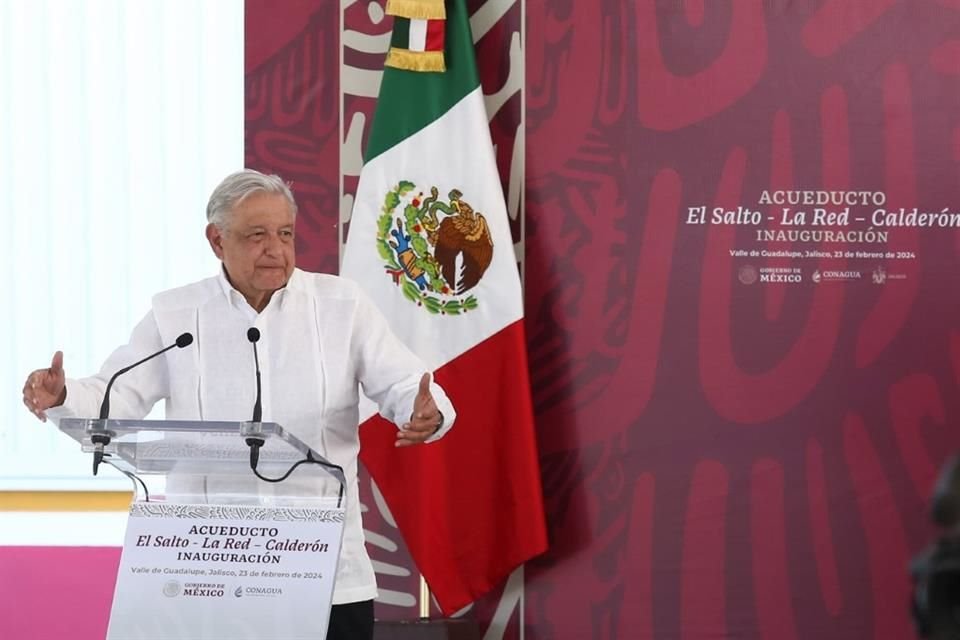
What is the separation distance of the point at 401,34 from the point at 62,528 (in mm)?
1852

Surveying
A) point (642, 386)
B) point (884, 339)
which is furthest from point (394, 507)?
point (884, 339)

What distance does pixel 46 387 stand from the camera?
8.28 ft

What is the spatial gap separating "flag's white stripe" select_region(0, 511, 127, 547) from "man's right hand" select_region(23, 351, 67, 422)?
176 cm

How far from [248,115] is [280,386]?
1.63 m

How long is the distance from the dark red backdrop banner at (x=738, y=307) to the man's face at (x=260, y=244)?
135 cm

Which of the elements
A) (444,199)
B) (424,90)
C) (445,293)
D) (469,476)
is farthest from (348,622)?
(424,90)

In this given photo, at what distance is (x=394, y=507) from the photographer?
156 inches

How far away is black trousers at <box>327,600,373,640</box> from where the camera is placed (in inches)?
105

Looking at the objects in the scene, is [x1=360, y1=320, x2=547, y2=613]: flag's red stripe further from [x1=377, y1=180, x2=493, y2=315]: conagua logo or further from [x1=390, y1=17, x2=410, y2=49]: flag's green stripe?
[x1=390, y1=17, x2=410, y2=49]: flag's green stripe

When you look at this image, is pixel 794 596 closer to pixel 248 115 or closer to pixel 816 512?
pixel 816 512

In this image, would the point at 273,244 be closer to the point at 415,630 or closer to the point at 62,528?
the point at 415,630

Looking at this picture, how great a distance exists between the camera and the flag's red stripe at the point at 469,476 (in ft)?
12.9

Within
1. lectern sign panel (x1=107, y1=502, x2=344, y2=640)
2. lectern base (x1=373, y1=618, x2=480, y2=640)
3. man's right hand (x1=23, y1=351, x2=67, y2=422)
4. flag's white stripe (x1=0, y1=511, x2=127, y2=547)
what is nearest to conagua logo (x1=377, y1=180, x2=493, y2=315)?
lectern base (x1=373, y1=618, x2=480, y2=640)

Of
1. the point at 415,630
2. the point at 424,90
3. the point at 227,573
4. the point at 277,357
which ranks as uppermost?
the point at 424,90
